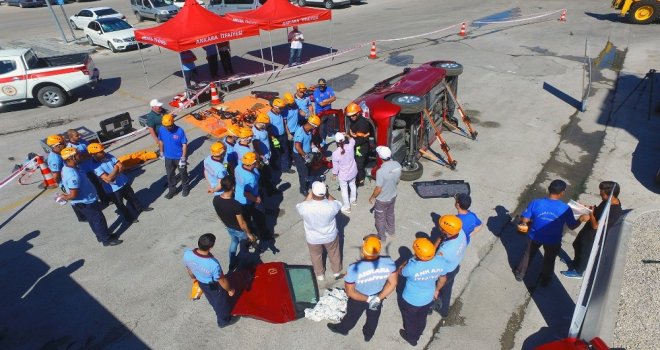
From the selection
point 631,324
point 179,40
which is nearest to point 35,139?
point 179,40

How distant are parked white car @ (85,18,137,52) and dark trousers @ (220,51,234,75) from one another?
7.64 meters

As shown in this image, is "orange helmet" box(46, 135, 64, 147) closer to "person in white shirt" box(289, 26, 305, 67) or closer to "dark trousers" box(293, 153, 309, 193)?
"dark trousers" box(293, 153, 309, 193)

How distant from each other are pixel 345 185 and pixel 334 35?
15856 millimetres

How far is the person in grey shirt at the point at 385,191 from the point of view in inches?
221

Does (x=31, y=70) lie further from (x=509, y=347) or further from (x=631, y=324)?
(x=631, y=324)

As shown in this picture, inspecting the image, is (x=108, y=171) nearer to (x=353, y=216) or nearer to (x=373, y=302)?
(x=353, y=216)

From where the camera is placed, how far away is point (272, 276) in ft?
19.0

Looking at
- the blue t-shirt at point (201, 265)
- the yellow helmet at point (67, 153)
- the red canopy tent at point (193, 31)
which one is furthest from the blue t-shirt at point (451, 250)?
the red canopy tent at point (193, 31)

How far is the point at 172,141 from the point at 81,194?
1858 millimetres

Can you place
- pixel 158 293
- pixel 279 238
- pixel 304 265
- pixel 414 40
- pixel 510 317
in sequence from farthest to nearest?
1. pixel 414 40
2. pixel 279 238
3. pixel 304 265
4. pixel 158 293
5. pixel 510 317

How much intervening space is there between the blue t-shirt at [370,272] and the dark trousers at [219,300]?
5.73ft

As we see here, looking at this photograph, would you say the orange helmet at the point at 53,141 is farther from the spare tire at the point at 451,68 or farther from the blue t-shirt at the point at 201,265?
the spare tire at the point at 451,68

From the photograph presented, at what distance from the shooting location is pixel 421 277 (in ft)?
13.1

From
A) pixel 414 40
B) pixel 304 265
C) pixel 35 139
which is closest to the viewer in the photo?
pixel 304 265
